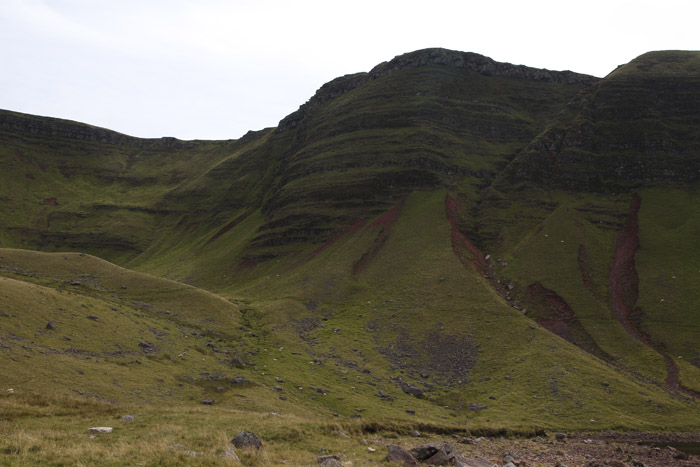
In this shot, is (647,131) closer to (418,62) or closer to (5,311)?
(418,62)

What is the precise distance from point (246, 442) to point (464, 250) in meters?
81.2

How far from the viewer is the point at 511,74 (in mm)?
178000

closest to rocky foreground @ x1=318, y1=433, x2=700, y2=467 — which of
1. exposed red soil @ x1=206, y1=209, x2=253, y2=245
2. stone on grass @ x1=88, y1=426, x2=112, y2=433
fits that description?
stone on grass @ x1=88, y1=426, x2=112, y2=433

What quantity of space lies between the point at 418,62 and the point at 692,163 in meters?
98.6

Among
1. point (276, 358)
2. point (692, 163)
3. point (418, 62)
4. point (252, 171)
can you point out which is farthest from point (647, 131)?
point (252, 171)

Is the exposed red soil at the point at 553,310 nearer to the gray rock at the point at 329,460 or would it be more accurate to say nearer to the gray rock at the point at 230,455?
the gray rock at the point at 329,460

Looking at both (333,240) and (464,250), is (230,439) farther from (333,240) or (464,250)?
(333,240)

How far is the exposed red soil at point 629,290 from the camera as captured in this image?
6450cm

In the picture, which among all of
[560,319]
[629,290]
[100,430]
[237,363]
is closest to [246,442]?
[100,430]

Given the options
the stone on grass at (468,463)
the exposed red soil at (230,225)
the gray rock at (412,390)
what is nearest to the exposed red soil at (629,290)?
the gray rock at (412,390)

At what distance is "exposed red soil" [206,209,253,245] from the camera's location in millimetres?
156988

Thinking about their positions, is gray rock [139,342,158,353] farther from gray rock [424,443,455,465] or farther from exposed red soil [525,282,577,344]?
exposed red soil [525,282,577,344]

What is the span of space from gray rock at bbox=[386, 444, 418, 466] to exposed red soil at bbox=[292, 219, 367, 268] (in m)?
88.6

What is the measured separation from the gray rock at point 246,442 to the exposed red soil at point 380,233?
7417 cm
